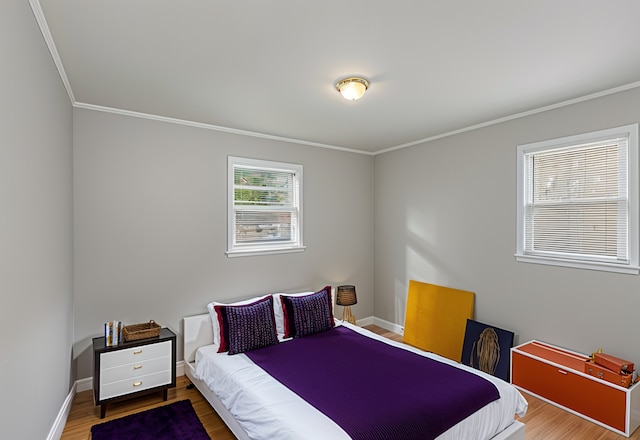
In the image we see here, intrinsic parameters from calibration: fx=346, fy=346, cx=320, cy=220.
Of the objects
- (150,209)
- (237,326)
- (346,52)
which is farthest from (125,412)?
(346,52)

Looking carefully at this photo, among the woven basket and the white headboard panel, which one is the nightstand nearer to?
the woven basket

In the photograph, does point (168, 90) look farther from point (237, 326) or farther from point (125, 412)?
point (125, 412)

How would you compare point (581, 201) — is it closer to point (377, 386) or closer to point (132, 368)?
point (377, 386)

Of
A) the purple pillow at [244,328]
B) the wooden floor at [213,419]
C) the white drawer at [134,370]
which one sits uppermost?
the purple pillow at [244,328]

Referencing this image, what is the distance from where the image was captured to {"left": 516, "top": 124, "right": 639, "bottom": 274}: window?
2.77 meters

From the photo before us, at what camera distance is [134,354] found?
297 cm

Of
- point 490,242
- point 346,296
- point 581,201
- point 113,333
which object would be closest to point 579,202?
point 581,201

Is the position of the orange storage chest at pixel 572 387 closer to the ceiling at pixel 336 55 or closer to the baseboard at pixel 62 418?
the ceiling at pixel 336 55

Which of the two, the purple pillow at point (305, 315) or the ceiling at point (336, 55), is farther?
the purple pillow at point (305, 315)

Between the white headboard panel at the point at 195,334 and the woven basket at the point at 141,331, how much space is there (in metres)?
0.31

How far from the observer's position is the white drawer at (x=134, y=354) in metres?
2.85

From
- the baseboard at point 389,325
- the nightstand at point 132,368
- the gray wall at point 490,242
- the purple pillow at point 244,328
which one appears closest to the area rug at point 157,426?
the nightstand at point 132,368

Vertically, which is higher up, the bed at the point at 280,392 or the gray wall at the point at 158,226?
the gray wall at the point at 158,226

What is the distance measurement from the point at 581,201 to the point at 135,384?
13.7 ft
